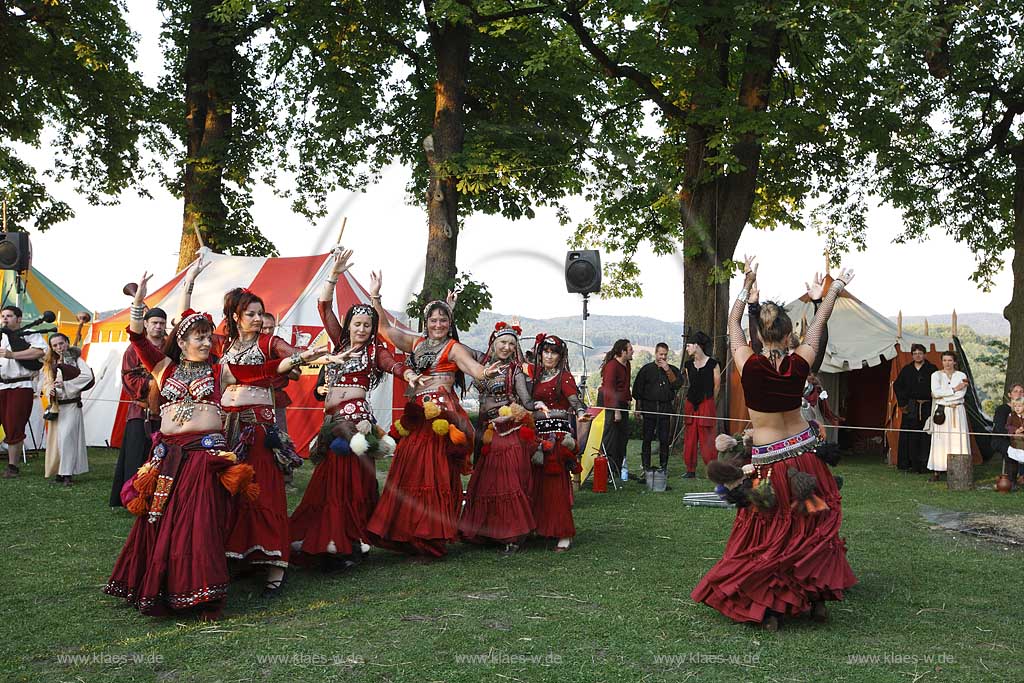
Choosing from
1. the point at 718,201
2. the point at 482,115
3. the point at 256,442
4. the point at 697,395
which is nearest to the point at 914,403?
the point at 697,395

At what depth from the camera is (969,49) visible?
535 inches

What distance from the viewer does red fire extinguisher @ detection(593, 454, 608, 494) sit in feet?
32.7

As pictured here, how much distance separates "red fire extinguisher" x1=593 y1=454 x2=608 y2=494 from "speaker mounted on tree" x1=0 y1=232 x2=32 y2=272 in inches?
260

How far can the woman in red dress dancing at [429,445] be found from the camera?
6.14m

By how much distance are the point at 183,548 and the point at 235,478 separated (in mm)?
402

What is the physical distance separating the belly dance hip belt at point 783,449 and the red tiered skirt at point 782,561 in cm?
3

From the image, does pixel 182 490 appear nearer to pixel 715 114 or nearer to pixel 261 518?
pixel 261 518

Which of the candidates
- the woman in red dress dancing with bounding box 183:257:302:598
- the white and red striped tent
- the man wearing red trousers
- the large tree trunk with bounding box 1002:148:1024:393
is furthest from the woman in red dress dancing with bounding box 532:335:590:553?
the large tree trunk with bounding box 1002:148:1024:393

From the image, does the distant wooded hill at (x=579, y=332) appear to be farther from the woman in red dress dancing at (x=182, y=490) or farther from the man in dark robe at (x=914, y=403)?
the man in dark robe at (x=914, y=403)

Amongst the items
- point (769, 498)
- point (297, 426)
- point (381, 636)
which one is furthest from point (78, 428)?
point (769, 498)

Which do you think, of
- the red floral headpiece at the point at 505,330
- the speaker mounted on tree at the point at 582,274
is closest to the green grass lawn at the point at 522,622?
the red floral headpiece at the point at 505,330

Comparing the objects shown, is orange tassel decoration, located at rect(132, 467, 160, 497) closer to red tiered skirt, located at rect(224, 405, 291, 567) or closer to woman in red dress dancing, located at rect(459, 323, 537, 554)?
red tiered skirt, located at rect(224, 405, 291, 567)

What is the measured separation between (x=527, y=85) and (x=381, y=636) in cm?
1208

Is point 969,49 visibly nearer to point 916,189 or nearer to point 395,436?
point 916,189
